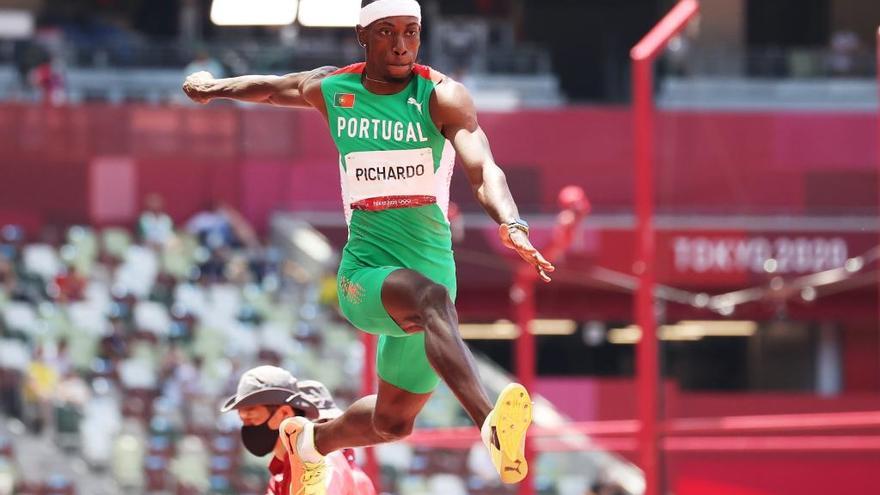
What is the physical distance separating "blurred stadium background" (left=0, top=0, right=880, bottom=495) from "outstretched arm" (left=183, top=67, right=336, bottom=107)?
4191 millimetres

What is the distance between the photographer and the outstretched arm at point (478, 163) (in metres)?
5.42

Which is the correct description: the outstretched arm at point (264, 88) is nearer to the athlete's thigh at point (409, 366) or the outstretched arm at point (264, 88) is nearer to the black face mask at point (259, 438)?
the athlete's thigh at point (409, 366)

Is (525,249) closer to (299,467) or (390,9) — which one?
(390,9)

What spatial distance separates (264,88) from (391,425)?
1.21 m

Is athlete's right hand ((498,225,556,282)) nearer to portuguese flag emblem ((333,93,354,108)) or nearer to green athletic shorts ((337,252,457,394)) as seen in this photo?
green athletic shorts ((337,252,457,394))

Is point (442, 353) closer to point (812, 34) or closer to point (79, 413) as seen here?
point (79, 413)

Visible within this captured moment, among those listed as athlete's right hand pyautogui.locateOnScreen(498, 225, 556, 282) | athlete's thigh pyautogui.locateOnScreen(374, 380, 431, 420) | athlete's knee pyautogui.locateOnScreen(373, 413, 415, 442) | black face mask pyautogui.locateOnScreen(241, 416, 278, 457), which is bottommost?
black face mask pyautogui.locateOnScreen(241, 416, 278, 457)

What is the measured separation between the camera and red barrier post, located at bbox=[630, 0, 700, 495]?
9453mm

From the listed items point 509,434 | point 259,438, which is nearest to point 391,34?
point 509,434

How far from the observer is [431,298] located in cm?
585

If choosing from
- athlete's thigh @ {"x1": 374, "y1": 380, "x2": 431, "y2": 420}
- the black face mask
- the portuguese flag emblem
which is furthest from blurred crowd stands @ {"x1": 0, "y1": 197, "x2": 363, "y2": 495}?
the portuguese flag emblem

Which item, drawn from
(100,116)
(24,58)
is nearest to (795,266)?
(100,116)

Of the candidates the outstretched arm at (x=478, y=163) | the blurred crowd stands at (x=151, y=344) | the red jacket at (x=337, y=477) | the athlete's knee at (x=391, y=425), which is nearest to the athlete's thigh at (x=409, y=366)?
the athlete's knee at (x=391, y=425)

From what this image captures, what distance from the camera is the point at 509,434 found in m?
5.53
